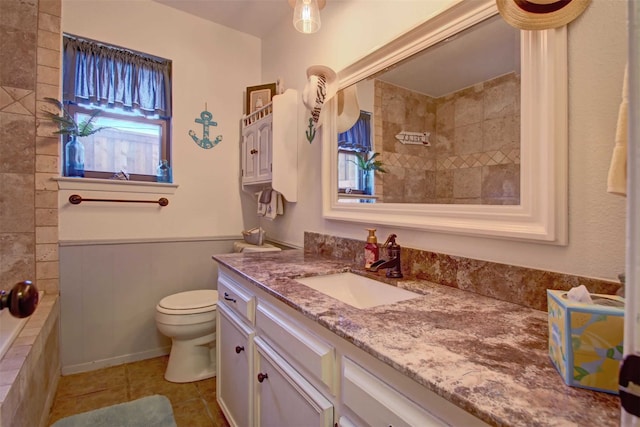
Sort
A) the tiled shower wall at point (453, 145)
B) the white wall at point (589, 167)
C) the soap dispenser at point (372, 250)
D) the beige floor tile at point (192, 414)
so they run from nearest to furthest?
the white wall at point (589, 167), the tiled shower wall at point (453, 145), the soap dispenser at point (372, 250), the beige floor tile at point (192, 414)

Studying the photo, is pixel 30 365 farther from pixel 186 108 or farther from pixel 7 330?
pixel 186 108

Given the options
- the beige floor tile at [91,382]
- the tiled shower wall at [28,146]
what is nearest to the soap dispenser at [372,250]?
the beige floor tile at [91,382]

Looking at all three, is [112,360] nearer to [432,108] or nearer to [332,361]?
[332,361]

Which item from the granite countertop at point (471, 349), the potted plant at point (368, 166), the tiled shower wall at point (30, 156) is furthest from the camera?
the tiled shower wall at point (30, 156)

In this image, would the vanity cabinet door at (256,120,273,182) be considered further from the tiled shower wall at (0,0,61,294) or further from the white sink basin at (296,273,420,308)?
the tiled shower wall at (0,0,61,294)

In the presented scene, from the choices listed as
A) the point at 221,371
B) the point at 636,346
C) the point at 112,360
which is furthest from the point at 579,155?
the point at 112,360

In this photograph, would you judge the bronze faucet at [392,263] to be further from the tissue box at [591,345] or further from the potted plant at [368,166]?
the tissue box at [591,345]

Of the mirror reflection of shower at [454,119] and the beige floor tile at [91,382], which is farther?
the beige floor tile at [91,382]

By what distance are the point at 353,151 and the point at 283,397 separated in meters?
1.16

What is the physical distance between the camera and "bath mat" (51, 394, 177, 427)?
157 cm

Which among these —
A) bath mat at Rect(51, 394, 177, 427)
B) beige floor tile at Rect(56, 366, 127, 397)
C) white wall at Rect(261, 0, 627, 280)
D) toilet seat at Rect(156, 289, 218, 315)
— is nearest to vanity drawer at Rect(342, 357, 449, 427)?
white wall at Rect(261, 0, 627, 280)

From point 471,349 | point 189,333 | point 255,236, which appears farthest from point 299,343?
point 255,236

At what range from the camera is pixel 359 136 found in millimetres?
1612

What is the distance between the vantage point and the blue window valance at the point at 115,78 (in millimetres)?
2078
